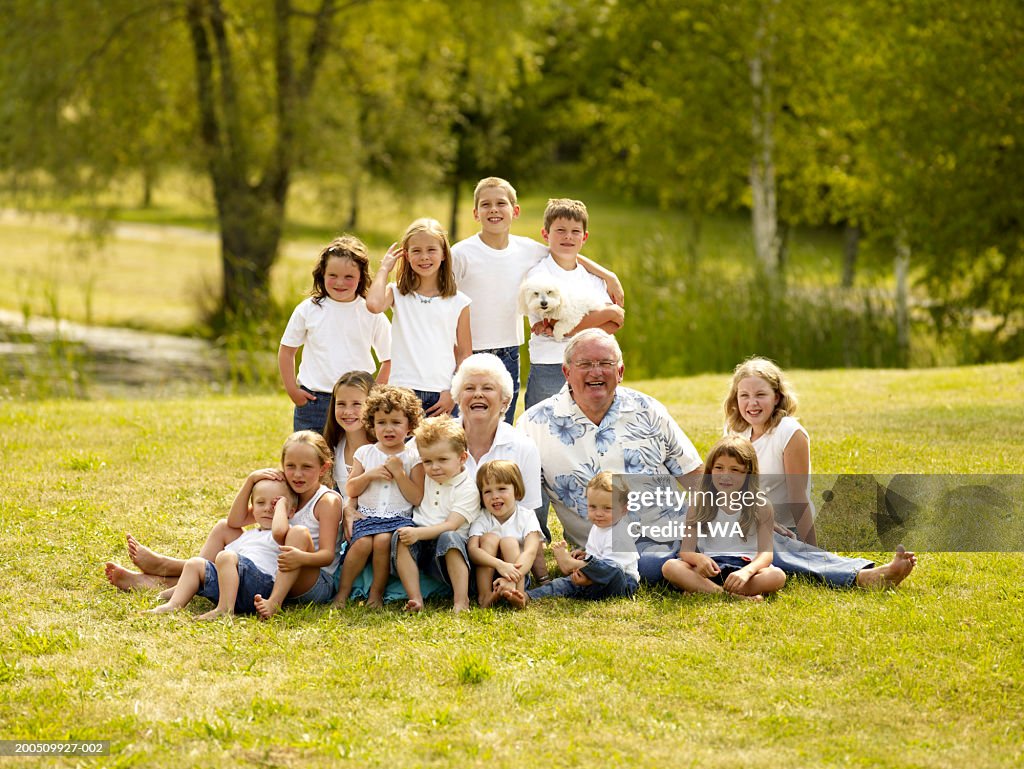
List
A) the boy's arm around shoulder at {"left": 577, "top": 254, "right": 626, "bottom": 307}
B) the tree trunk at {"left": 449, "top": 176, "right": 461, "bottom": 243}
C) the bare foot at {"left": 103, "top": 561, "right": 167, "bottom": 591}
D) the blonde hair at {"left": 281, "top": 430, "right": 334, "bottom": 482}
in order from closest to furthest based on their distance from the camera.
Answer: the blonde hair at {"left": 281, "top": 430, "right": 334, "bottom": 482}
the bare foot at {"left": 103, "top": 561, "right": 167, "bottom": 591}
the boy's arm around shoulder at {"left": 577, "top": 254, "right": 626, "bottom": 307}
the tree trunk at {"left": 449, "top": 176, "right": 461, "bottom": 243}

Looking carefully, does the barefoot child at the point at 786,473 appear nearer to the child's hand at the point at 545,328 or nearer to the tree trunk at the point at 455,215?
the child's hand at the point at 545,328

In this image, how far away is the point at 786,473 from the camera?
18.5 ft

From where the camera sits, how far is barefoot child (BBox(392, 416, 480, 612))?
532cm

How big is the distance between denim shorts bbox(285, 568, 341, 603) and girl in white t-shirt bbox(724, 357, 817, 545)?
187 cm

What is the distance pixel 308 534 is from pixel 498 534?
800 millimetres

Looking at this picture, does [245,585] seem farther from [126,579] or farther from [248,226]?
[248,226]

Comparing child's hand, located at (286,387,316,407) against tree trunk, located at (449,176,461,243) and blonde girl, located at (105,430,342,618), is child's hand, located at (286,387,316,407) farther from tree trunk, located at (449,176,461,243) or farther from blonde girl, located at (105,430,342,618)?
tree trunk, located at (449,176,461,243)

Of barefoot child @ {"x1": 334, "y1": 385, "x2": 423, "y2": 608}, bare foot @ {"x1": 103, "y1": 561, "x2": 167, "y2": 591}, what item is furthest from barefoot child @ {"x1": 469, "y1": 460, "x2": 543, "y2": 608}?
bare foot @ {"x1": 103, "y1": 561, "x2": 167, "y2": 591}

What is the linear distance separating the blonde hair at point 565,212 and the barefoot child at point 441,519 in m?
1.44

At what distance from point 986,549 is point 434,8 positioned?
15640mm

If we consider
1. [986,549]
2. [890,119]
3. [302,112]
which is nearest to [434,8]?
[302,112]

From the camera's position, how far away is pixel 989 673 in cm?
443

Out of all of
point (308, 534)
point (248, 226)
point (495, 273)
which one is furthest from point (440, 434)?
point (248, 226)

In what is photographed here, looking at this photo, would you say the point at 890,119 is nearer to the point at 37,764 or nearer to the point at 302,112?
the point at 302,112
